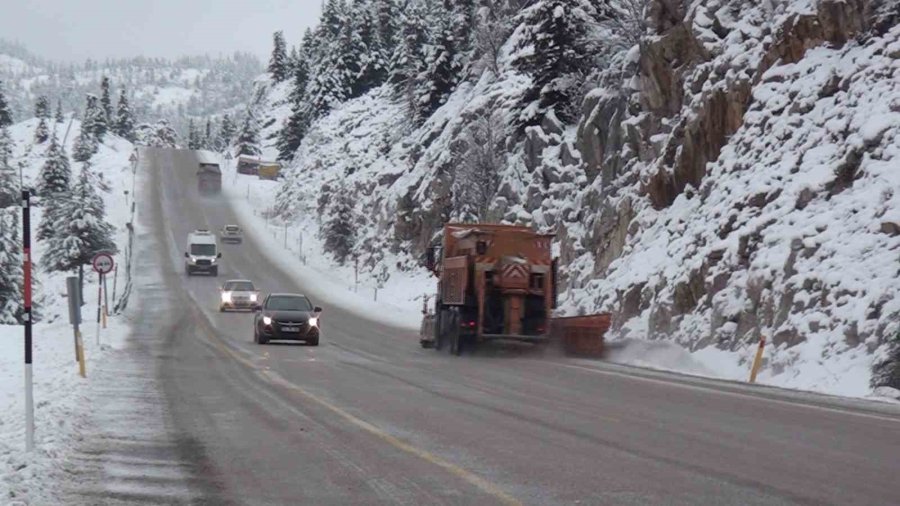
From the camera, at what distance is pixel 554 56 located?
52.2m

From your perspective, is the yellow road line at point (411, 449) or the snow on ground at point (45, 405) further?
the snow on ground at point (45, 405)

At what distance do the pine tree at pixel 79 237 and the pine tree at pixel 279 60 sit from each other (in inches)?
3780

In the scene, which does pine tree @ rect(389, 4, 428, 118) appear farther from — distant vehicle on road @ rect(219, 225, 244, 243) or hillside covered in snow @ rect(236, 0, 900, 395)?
hillside covered in snow @ rect(236, 0, 900, 395)

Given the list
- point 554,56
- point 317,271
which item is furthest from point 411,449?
point 317,271

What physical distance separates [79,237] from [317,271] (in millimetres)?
18815

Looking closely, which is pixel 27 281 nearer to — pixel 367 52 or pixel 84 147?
pixel 367 52

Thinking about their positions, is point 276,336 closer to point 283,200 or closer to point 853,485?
point 853,485

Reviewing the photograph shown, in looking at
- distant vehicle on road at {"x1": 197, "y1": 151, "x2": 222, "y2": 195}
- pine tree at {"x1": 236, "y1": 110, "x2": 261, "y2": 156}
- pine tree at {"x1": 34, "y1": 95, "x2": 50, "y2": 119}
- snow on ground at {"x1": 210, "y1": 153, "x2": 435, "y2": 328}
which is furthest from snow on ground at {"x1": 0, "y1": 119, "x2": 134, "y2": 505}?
pine tree at {"x1": 34, "y1": 95, "x2": 50, "y2": 119}

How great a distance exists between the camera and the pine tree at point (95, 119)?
16525 centimetres

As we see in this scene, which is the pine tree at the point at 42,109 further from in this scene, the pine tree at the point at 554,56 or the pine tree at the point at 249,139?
the pine tree at the point at 554,56

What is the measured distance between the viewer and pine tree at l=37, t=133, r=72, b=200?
110125 mm

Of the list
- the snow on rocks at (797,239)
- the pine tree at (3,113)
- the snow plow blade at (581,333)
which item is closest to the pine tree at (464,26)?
the snow on rocks at (797,239)

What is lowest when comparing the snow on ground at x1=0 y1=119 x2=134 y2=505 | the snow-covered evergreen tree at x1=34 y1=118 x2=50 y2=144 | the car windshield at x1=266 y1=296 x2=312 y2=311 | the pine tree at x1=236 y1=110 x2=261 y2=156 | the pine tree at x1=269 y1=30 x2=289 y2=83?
the snow on ground at x1=0 y1=119 x2=134 y2=505

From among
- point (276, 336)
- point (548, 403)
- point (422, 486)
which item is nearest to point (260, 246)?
point (276, 336)
